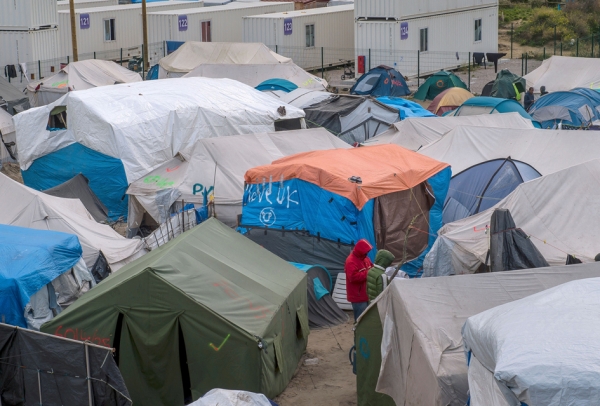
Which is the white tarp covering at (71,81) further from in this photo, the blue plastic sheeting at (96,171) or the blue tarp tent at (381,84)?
the blue plastic sheeting at (96,171)

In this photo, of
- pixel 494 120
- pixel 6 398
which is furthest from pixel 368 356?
pixel 494 120

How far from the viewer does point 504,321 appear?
603 centimetres

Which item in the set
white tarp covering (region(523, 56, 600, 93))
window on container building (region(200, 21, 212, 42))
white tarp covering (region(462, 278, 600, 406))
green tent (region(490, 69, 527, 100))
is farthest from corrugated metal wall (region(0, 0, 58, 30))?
white tarp covering (region(462, 278, 600, 406))

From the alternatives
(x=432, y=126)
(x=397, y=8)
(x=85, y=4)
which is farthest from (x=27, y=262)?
(x=85, y=4)

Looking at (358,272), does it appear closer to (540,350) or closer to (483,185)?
(483,185)

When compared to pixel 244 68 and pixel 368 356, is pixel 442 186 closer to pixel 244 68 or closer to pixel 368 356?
pixel 368 356

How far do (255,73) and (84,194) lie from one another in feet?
40.3

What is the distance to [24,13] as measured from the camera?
97.7ft

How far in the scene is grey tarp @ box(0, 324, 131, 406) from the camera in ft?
28.5

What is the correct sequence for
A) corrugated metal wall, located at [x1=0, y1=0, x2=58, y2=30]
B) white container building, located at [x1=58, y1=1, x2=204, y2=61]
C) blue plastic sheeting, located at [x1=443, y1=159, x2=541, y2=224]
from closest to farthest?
blue plastic sheeting, located at [x1=443, y1=159, x2=541, y2=224] < corrugated metal wall, located at [x1=0, y1=0, x2=58, y2=30] < white container building, located at [x1=58, y1=1, x2=204, y2=61]

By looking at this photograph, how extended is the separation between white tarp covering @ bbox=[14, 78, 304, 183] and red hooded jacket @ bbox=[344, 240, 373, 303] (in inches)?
336

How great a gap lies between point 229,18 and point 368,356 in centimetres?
3081

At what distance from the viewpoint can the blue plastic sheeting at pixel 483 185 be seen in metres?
14.8

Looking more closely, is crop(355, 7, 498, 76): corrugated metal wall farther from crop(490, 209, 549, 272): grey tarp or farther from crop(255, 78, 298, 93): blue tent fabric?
crop(490, 209, 549, 272): grey tarp
